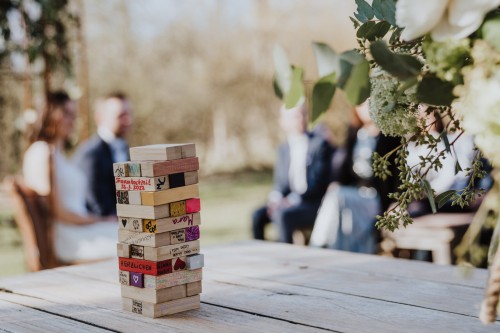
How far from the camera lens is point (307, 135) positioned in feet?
16.1

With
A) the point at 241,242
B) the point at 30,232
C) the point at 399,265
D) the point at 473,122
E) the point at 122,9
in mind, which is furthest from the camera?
the point at 122,9

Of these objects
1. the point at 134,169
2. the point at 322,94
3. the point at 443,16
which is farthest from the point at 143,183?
the point at 443,16

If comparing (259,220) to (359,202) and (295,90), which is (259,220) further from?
(295,90)

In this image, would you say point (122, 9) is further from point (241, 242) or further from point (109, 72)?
point (241, 242)

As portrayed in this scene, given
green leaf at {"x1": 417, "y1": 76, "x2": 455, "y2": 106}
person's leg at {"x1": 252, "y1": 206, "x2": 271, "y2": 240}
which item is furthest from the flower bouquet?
person's leg at {"x1": 252, "y1": 206, "x2": 271, "y2": 240}

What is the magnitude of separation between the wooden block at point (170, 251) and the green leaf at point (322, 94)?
500mm

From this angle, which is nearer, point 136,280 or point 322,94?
point 322,94

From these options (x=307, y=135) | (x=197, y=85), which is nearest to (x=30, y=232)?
(x=307, y=135)

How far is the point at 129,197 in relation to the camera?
4.20ft

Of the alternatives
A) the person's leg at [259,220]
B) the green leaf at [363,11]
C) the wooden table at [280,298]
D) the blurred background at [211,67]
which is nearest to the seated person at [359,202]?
the person's leg at [259,220]

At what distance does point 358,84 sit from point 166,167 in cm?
52

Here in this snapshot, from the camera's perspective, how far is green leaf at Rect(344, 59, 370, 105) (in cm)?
83

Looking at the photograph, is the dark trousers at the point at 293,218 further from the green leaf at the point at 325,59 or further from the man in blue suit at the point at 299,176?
the green leaf at the point at 325,59

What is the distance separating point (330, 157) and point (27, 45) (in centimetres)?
212
